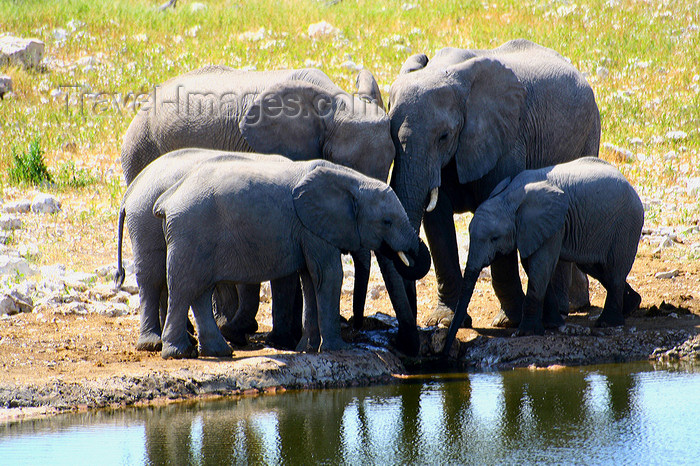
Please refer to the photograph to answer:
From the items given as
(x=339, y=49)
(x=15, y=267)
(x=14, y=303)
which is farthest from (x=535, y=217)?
(x=339, y=49)

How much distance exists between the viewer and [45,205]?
12109 mm

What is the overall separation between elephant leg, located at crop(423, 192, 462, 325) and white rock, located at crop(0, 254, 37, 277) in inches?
147

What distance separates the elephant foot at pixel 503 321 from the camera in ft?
30.7

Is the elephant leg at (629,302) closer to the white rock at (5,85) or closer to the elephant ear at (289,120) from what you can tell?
the elephant ear at (289,120)

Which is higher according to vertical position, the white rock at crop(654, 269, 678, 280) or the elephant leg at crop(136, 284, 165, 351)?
the white rock at crop(654, 269, 678, 280)

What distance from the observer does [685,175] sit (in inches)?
539

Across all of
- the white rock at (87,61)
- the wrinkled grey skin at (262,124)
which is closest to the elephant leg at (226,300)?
the wrinkled grey skin at (262,124)

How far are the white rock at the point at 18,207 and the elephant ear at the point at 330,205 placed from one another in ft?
17.8

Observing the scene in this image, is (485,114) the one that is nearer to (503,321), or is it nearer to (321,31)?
(503,321)

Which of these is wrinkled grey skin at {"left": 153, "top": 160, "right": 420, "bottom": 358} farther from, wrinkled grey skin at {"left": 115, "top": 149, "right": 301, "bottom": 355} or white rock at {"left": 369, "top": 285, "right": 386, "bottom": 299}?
white rock at {"left": 369, "top": 285, "right": 386, "bottom": 299}

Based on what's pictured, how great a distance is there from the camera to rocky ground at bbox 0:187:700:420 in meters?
7.11

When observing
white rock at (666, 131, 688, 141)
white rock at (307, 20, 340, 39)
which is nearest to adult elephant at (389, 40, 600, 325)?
white rock at (666, 131, 688, 141)

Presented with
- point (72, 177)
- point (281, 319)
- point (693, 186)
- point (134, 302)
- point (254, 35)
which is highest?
point (254, 35)

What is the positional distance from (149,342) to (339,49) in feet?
39.4
